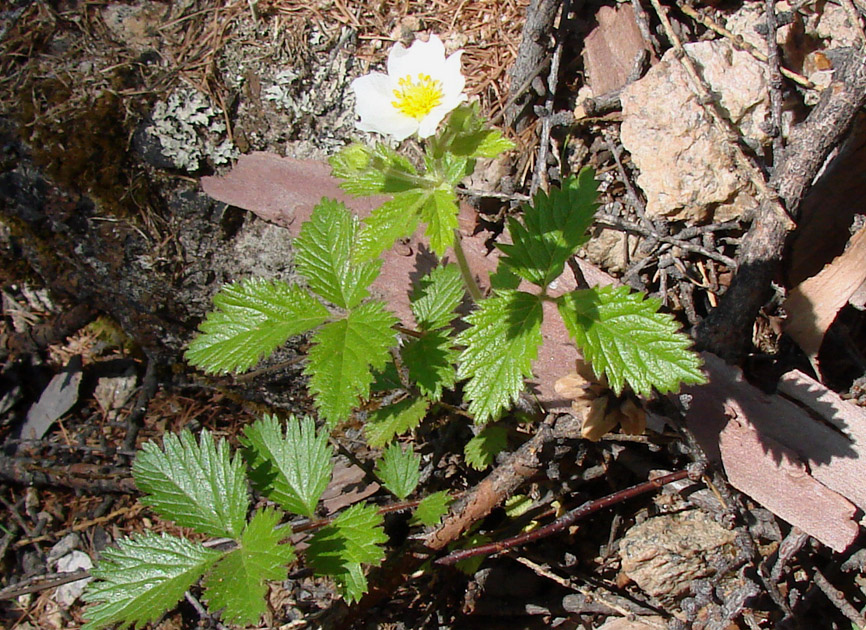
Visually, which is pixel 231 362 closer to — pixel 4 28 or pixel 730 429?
pixel 730 429

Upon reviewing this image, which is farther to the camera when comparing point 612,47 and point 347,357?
point 612,47

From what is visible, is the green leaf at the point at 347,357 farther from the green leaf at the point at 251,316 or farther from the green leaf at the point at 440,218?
the green leaf at the point at 440,218

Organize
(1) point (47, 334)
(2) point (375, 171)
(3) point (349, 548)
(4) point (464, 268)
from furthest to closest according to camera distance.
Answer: (1) point (47, 334), (4) point (464, 268), (3) point (349, 548), (2) point (375, 171)

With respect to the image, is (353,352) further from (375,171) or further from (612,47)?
(612,47)

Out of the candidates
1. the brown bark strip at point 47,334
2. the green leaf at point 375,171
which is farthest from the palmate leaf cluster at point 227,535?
the brown bark strip at point 47,334

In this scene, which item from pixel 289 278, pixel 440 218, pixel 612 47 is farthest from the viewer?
pixel 289 278

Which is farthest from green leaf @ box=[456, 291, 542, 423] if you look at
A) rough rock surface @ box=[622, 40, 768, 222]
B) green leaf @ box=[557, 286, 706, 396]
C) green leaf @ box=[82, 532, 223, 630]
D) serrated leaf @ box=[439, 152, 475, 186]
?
green leaf @ box=[82, 532, 223, 630]

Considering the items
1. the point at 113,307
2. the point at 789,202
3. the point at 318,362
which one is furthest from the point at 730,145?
the point at 113,307

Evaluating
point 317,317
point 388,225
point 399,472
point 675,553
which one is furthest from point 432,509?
point 388,225
